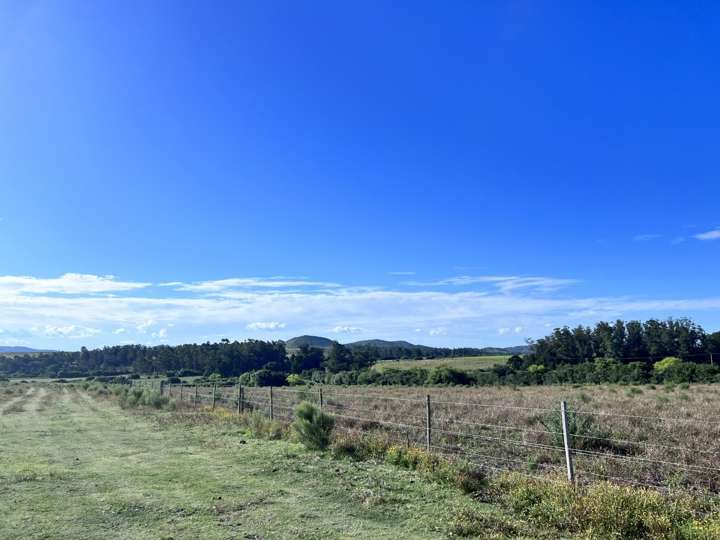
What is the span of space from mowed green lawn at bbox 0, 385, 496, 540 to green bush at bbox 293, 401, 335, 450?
35 cm

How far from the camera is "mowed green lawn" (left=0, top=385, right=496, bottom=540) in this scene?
22.8ft

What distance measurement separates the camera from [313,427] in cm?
1308

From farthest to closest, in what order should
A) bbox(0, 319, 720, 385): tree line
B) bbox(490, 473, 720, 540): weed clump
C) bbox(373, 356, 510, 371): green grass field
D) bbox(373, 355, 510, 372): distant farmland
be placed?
bbox(373, 356, 510, 371): green grass field, bbox(373, 355, 510, 372): distant farmland, bbox(0, 319, 720, 385): tree line, bbox(490, 473, 720, 540): weed clump

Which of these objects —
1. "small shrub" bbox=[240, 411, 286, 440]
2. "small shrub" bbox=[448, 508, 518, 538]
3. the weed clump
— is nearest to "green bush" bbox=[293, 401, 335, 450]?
"small shrub" bbox=[240, 411, 286, 440]

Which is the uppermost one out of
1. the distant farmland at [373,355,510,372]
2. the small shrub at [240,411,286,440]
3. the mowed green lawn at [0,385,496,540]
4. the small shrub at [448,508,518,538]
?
the distant farmland at [373,355,510,372]

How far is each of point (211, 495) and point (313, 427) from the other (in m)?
4.56

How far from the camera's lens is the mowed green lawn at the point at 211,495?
6.95 metres

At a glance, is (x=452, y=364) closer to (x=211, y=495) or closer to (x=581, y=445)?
(x=581, y=445)

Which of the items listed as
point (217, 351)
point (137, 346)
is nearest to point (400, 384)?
point (217, 351)

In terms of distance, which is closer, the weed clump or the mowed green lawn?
the weed clump

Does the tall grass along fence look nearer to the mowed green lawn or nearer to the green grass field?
the mowed green lawn

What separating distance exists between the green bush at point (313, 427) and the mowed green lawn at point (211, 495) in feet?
1.15

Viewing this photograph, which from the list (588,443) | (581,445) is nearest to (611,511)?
(581,445)

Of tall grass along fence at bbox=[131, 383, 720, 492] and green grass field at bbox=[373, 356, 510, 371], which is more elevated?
green grass field at bbox=[373, 356, 510, 371]
